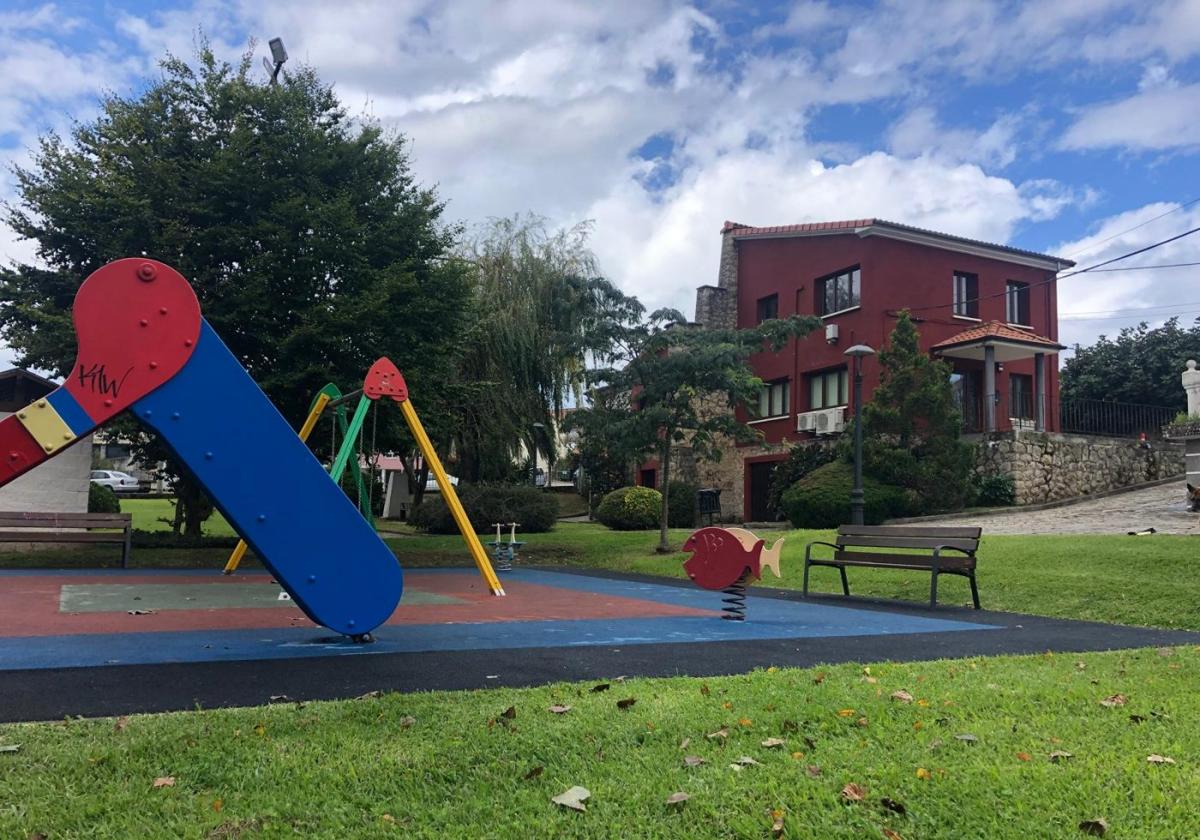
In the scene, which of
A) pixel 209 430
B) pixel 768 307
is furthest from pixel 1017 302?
pixel 209 430

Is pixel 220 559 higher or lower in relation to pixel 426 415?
lower

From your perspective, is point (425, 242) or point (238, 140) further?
point (425, 242)

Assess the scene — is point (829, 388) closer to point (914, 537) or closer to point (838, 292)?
point (838, 292)

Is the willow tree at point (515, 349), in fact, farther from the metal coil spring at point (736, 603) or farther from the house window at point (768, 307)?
the metal coil spring at point (736, 603)

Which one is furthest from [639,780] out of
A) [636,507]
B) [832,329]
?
[832,329]

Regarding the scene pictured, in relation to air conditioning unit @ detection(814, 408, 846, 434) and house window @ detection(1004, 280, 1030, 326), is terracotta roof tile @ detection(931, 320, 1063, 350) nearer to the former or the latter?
house window @ detection(1004, 280, 1030, 326)

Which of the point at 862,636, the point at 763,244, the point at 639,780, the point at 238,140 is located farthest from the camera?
the point at 763,244

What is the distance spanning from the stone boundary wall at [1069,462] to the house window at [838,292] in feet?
19.8

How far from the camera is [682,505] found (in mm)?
27188

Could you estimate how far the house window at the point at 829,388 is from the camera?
26.3 m

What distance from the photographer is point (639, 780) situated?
340cm

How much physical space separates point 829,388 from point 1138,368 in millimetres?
18170

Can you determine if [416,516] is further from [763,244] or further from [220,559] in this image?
[763,244]

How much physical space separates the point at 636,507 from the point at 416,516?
242 inches
